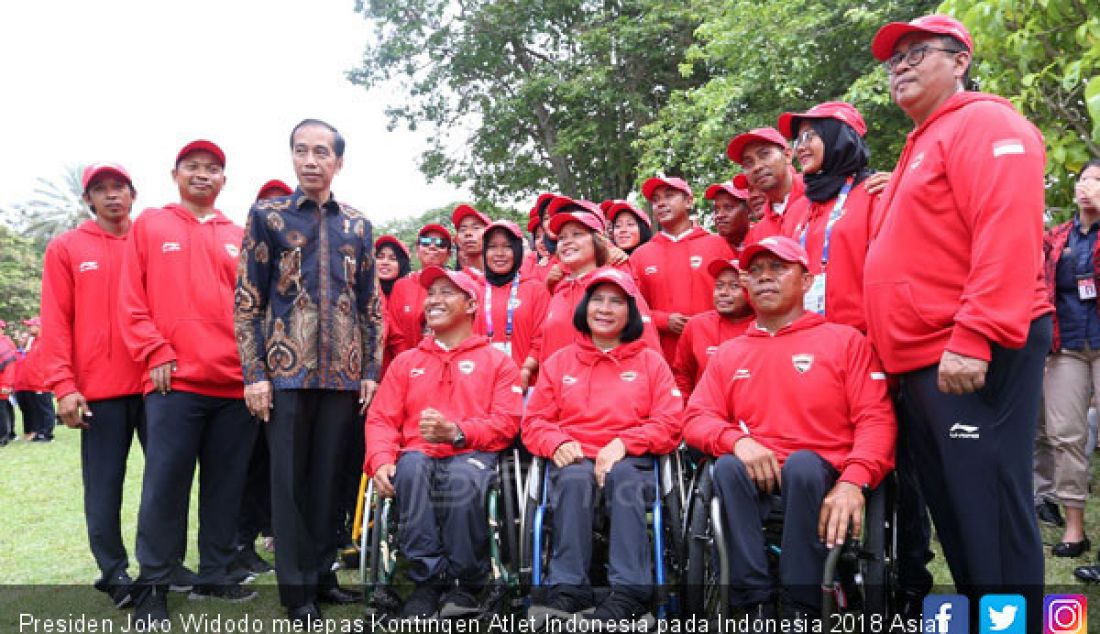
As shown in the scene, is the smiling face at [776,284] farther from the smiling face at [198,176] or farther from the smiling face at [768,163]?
the smiling face at [198,176]

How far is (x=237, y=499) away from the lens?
4.09 meters

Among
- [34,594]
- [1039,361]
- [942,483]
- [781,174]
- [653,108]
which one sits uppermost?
[653,108]

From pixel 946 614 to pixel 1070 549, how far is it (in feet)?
6.83

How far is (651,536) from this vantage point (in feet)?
11.2

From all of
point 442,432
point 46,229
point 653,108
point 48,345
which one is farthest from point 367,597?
point 46,229

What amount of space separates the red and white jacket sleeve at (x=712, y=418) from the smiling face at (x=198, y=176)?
2688 millimetres

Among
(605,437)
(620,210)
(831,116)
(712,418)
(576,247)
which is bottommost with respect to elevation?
(605,437)

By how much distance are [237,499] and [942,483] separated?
10.9 feet

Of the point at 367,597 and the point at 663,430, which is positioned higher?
the point at 663,430

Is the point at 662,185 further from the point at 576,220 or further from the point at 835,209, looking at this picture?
the point at 835,209

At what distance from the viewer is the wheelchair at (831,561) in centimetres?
286

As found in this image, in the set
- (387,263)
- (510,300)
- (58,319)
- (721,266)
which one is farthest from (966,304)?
(387,263)

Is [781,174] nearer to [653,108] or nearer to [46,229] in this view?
[653,108]

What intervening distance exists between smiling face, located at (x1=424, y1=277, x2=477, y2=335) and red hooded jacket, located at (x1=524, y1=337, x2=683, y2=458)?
578mm
